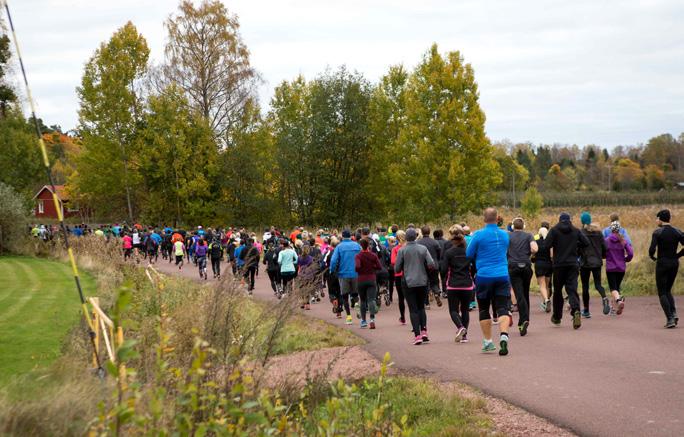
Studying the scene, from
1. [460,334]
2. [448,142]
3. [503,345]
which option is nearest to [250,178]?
[448,142]

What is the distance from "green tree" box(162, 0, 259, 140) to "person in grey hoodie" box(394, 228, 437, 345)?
135 feet

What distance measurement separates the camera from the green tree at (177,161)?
167 feet

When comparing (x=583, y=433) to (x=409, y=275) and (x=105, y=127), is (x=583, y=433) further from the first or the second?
(x=105, y=127)

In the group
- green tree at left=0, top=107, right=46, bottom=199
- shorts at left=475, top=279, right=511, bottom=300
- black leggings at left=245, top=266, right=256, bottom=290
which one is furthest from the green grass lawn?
green tree at left=0, top=107, right=46, bottom=199

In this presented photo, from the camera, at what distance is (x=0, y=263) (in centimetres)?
3425

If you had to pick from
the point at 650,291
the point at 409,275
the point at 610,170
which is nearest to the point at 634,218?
the point at 650,291

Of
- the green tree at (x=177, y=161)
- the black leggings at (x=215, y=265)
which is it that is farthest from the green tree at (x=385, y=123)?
the black leggings at (x=215, y=265)

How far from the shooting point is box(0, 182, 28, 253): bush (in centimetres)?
3969

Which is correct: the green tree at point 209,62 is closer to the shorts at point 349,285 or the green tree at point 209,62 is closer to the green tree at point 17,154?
the green tree at point 17,154

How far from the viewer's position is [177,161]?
51.4m

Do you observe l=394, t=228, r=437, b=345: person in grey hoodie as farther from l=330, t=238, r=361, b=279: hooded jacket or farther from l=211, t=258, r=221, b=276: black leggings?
l=211, t=258, r=221, b=276: black leggings

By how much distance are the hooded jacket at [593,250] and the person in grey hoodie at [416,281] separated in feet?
13.0

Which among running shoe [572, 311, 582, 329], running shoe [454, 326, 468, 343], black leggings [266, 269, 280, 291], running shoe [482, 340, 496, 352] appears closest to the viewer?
running shoe [482, 340, 496, 352]

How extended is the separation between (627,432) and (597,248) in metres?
8.52
